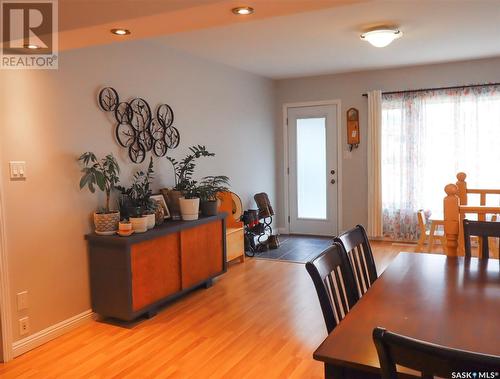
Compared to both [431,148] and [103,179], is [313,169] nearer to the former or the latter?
[431,148]

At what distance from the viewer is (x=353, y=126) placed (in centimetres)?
623

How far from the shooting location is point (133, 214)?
3.48 m

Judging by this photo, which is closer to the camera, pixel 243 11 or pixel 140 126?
pixel 243 11

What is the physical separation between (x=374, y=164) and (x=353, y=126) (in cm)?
64

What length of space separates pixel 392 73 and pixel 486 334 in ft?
17.3

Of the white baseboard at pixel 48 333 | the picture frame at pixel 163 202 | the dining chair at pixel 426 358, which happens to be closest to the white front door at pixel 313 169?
the picture frame at pixel 163 202

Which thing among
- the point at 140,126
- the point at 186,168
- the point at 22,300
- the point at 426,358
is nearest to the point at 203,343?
the point at 22,300

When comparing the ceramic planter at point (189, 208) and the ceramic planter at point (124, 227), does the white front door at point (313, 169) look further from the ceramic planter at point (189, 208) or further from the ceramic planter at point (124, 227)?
the ceramic planter at point (124, 227)

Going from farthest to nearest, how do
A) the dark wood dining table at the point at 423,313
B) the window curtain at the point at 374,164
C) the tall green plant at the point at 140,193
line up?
the window curtain at the point at 374,164, the tall green plant at the point at 140,193, the dark wood dining table at the point at 423,313

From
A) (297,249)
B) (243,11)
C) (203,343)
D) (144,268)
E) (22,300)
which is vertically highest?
(243,11)

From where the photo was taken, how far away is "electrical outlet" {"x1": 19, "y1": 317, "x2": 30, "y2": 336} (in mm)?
2937

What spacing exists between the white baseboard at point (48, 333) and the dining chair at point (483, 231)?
2817 mm

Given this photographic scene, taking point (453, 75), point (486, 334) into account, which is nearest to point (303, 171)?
point (453, 75)

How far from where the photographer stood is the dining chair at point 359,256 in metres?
1.93
